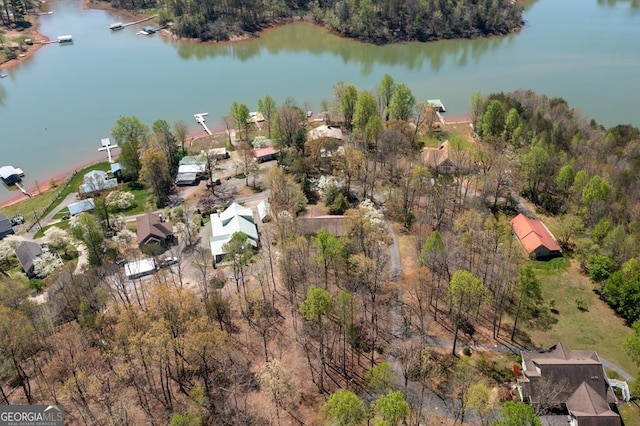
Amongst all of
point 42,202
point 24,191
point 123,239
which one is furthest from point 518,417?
point 24,191

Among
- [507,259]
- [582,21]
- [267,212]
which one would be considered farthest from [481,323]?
[582,21]

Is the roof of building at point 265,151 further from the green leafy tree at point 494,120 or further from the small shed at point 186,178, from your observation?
the green leafy tree at point 494,120

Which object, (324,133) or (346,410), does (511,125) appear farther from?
(346,410)

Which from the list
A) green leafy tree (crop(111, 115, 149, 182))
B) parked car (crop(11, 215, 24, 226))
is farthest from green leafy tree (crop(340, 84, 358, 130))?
parked car (crop(11, 215, 24, 226))

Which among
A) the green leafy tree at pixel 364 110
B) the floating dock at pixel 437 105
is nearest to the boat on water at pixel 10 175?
the green leafy tree at pixel 364 110

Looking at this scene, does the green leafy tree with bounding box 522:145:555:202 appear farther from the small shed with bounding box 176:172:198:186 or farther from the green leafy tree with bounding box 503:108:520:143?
the small shed with bounding box 176:172:198:186

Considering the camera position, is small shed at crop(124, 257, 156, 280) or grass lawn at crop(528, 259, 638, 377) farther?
small shed at crop(124, 257, 156, 280)
